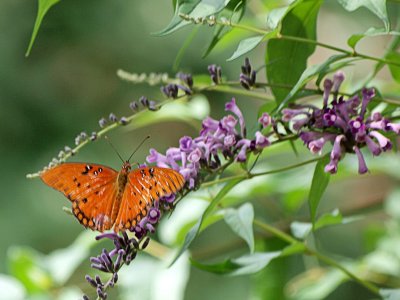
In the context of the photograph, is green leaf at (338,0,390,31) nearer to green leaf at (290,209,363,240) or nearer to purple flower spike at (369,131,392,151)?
purple flower spike at (369,131,392,151)

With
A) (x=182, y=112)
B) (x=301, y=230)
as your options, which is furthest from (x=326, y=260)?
(x=182, y=112)

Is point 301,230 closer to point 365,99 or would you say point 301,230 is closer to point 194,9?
point 365,99

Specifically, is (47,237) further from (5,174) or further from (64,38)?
(64,38)

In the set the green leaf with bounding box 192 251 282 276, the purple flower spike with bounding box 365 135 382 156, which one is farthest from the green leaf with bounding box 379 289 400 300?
the purple flower spike with bounding box 365 135 382 156

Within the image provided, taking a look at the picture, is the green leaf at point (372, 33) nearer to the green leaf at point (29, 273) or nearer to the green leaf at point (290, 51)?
the green leaf at point (290, 51)

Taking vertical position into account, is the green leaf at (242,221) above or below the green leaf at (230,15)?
below

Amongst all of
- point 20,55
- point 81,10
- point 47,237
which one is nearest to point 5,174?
point 47,237

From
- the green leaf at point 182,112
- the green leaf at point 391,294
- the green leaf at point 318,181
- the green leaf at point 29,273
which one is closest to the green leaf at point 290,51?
the green leaf at point 318,181
